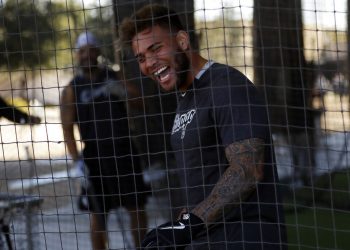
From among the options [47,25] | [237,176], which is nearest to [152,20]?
[237,176]

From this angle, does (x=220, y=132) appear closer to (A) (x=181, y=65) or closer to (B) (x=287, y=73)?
(A) (x=181, y=65)

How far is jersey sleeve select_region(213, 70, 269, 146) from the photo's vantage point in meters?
2.88

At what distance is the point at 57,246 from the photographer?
6.73 m

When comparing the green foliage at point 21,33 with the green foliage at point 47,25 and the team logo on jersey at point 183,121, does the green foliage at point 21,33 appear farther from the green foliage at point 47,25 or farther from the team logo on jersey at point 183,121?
the team logo on jersey at point 183,121

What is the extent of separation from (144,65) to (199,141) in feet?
1.47

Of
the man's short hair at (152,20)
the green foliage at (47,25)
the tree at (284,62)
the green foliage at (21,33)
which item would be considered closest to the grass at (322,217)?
the tree at (284,62)

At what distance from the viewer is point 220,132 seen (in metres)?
2.95

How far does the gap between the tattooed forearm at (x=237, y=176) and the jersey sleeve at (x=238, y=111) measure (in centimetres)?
4

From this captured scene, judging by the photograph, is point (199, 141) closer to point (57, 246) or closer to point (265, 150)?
point (265, 150)

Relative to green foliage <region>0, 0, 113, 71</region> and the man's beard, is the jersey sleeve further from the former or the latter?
green foliage <region>0, 0, 113, 71</region>

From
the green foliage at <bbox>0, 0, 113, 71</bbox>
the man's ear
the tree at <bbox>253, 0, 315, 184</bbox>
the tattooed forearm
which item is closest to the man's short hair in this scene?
the man's ear

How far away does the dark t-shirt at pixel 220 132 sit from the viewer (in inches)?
114

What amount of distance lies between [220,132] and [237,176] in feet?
0.61

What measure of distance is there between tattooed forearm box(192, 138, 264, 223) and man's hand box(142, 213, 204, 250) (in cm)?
5
